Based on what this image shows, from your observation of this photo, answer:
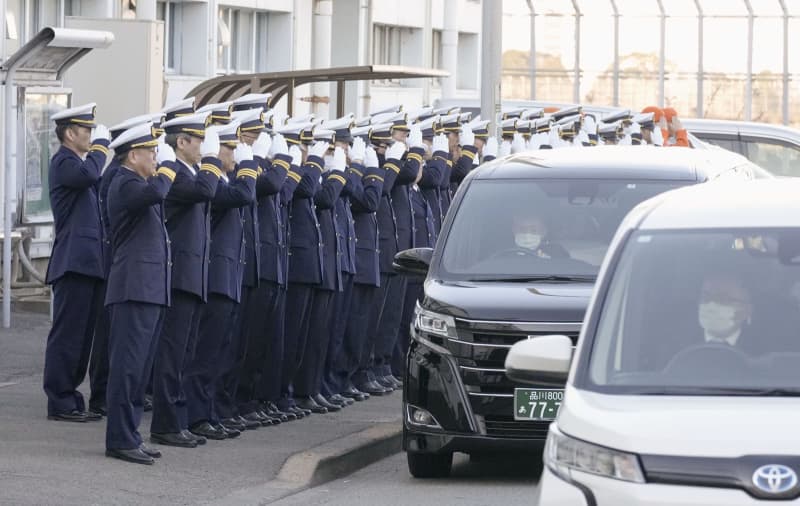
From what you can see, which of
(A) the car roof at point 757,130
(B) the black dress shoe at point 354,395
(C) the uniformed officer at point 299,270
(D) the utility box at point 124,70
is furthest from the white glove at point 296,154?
(A) the car roof at point 757,130

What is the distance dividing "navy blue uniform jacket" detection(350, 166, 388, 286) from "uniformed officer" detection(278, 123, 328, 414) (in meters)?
0.76

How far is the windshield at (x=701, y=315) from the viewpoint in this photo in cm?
590

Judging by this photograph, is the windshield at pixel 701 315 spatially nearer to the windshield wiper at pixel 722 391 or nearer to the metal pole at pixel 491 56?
the windshield wiper at pixel 722 391

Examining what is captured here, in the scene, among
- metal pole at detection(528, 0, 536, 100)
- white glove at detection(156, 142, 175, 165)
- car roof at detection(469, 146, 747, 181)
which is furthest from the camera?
metal pole at detection(528, 0, 536, 100)

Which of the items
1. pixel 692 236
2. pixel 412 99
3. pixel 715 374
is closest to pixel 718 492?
pixel 715 374

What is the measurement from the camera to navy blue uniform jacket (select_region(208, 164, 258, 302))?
10766 millimetres

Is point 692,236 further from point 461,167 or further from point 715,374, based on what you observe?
point 461,167

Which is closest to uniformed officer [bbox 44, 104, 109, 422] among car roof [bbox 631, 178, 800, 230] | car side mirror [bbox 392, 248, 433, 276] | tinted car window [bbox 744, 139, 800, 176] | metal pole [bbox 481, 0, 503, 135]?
car side mirror [bbox 392, 248, 433, 276]

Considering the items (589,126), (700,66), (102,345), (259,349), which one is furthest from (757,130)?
(700,66)

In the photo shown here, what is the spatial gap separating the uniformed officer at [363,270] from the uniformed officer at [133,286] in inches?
131

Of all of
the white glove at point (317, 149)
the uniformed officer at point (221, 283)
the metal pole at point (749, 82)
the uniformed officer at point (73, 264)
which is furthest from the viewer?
the metal pole at point (749, 82)

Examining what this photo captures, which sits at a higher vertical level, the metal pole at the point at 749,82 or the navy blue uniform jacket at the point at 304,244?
the metal pole at the point at 749,82

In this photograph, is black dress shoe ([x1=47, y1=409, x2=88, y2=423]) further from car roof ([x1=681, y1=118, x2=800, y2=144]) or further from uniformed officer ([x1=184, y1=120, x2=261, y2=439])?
car roof ([x1=681, y1=118, x2=800, y2=144])

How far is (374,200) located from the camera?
13.2 metres
